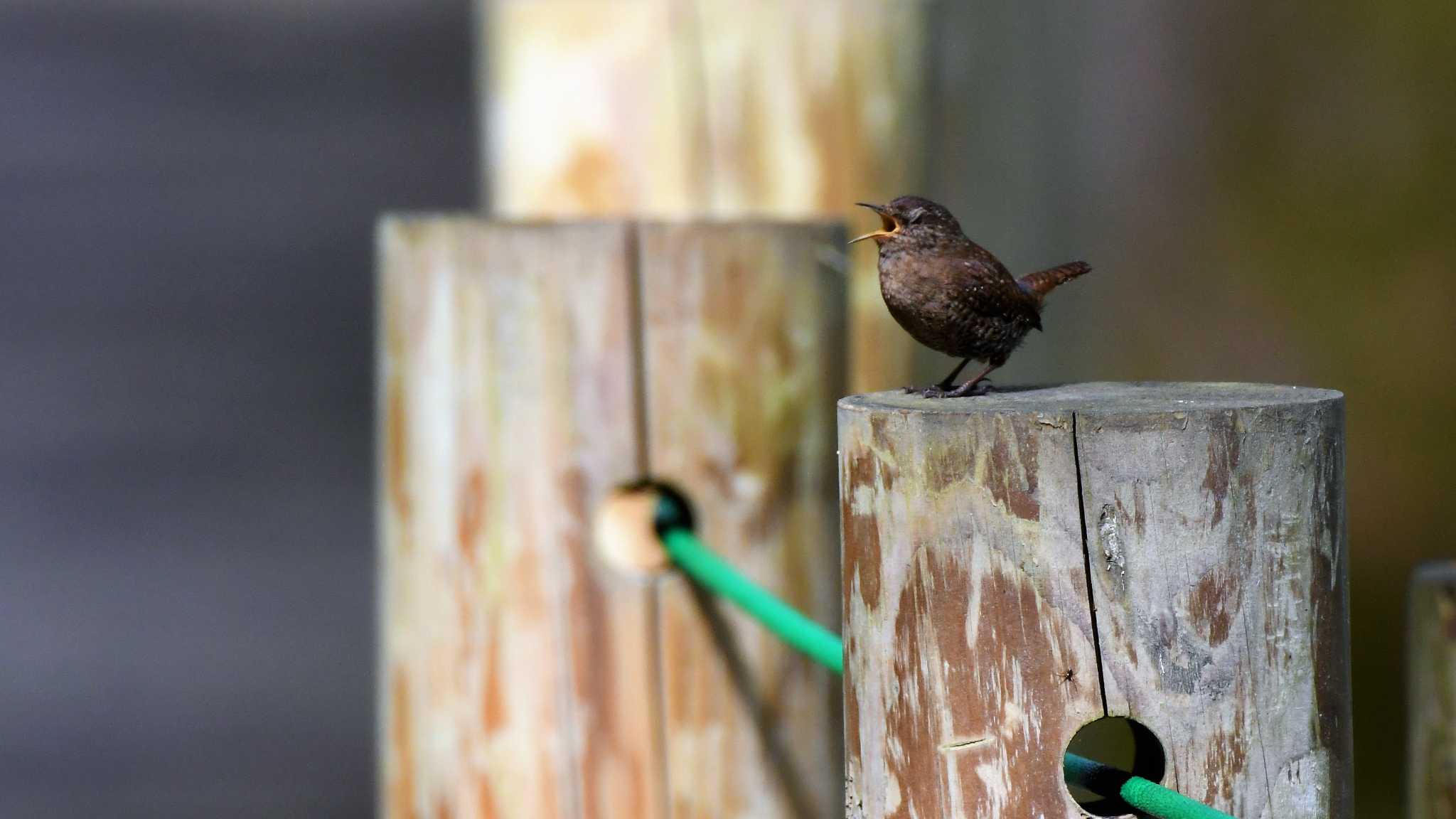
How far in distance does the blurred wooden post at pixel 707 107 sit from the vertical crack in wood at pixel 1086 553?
1.70 metres

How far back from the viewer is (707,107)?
106 inches

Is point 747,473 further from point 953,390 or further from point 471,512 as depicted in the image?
point 953,390

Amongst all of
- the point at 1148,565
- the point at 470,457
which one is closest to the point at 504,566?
the point at 470,457

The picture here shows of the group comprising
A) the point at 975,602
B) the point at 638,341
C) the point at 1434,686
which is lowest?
the point at 1434,686

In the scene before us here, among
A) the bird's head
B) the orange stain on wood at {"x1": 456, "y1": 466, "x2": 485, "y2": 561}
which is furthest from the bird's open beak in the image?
the orange stain on wood at {"x1": 456, "y1": 466, "x2": 485, "y2": 561}

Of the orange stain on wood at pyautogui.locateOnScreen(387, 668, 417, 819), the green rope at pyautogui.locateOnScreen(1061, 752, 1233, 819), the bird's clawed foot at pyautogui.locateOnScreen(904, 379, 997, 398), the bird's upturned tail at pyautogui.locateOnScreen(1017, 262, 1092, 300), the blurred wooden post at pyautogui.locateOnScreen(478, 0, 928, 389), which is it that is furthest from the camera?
the blurred wooden post at pyautogui.locateOnScreen(478, 0, 928, 389)

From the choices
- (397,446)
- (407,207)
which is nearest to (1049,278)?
(397,446)

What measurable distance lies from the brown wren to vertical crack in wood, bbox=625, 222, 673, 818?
41 centimetres

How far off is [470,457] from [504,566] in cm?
13

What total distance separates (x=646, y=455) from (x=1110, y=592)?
793mm

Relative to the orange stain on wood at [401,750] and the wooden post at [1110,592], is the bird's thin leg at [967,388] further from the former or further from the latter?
the orange stain on wood at [401,750]

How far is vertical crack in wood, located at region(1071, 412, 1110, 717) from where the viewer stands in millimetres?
1057

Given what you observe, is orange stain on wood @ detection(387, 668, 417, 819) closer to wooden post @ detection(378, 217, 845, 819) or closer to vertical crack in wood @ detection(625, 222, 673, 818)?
wooden post @ detection(378, 217, 845, 819)

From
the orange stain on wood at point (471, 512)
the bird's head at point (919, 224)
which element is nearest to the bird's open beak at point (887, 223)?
the bird's head at point (919, 224)
